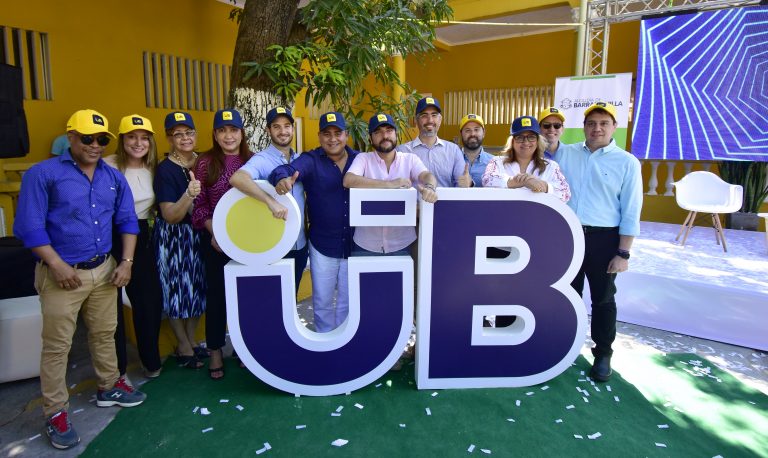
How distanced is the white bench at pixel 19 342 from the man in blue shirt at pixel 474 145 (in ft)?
9.22

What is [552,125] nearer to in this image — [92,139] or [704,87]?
[92,139]

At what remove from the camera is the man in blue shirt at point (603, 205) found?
8.57 feet

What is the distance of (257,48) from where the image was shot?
3850 mm

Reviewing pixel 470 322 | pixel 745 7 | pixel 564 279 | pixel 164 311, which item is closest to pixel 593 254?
pixel 564 279

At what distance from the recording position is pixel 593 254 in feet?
8.96

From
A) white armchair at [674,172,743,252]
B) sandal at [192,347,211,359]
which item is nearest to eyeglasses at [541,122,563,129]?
sandal at [192,347,211,359]

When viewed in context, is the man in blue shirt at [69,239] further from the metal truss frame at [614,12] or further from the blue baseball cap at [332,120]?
the metal truss frame at [614,12]

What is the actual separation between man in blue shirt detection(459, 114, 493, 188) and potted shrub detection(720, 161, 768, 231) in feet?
16.5

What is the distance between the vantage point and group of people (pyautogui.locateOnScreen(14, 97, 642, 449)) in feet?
7.75

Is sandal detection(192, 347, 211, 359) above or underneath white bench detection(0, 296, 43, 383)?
underneath

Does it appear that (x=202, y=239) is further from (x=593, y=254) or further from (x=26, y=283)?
(x=593, y=254)

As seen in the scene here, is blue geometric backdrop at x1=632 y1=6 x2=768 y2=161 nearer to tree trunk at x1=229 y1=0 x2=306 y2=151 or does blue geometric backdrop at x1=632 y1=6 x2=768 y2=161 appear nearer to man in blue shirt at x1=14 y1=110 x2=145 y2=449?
tree trunk at x1=229 y1=0 x2=306 y2=151

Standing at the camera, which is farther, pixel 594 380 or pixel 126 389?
pixel 594 380

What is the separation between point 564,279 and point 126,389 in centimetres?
248
